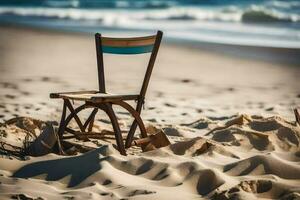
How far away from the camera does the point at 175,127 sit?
6.32 meters

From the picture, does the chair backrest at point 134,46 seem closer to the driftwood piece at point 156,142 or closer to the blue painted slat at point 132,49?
the blue painted slat at point 132,49

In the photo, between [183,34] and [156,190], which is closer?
[156,190]

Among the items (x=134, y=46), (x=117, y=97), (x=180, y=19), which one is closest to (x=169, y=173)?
(x=117, y=97)

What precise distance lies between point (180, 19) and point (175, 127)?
852 inches

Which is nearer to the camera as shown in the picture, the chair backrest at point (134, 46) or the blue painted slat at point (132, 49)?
the chair backrest at point (134, 46)

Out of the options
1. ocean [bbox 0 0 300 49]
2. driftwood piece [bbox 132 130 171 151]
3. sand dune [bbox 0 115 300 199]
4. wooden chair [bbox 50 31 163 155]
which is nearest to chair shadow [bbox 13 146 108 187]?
sand dune [bbox 0 115 300 199]

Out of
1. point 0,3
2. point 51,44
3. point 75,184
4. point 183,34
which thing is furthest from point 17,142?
point 0,3

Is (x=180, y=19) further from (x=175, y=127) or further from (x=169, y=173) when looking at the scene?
(x=169, y=173)

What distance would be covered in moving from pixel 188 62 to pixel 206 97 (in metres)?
3.90

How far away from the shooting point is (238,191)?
384cm

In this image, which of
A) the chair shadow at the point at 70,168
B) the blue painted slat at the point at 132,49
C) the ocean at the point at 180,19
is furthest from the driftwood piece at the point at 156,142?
the ocean at the point at 180,19

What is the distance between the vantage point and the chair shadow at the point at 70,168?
436cm

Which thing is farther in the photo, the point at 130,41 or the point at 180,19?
the point at 180,19

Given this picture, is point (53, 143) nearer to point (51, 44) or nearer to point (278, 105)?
point (278, 105)
